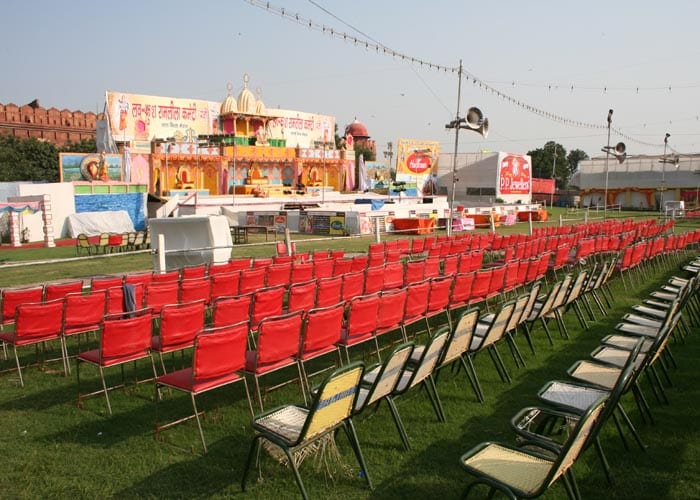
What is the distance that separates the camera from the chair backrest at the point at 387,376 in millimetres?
3531

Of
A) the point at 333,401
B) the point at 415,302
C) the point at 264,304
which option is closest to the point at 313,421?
the point at 333,401

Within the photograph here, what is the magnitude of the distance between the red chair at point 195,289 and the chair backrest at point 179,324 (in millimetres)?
1769

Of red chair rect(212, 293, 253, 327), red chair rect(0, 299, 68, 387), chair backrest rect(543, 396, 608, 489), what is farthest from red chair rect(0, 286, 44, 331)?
chair backrest rect(543, 396, 608, 489)

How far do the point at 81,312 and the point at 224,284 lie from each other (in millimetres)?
1937

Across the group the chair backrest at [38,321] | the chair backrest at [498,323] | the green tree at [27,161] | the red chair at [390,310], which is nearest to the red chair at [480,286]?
the red chair at [390,310]

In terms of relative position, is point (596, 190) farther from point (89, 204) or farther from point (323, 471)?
point (323, 471)

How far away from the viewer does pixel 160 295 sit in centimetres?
671

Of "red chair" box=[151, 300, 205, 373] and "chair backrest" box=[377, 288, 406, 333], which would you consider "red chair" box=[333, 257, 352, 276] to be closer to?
"chair backrest" box=[377, 288, 406, 333]

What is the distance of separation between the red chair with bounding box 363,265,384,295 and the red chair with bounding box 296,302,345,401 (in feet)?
7.63

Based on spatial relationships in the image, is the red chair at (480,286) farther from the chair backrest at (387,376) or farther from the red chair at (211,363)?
the red chair at (211,363)

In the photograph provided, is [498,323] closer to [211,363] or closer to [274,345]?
[274,345]

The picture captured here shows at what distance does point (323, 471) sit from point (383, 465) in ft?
1.33

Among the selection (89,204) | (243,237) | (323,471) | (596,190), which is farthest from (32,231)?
(596,190)

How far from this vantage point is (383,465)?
370cm
